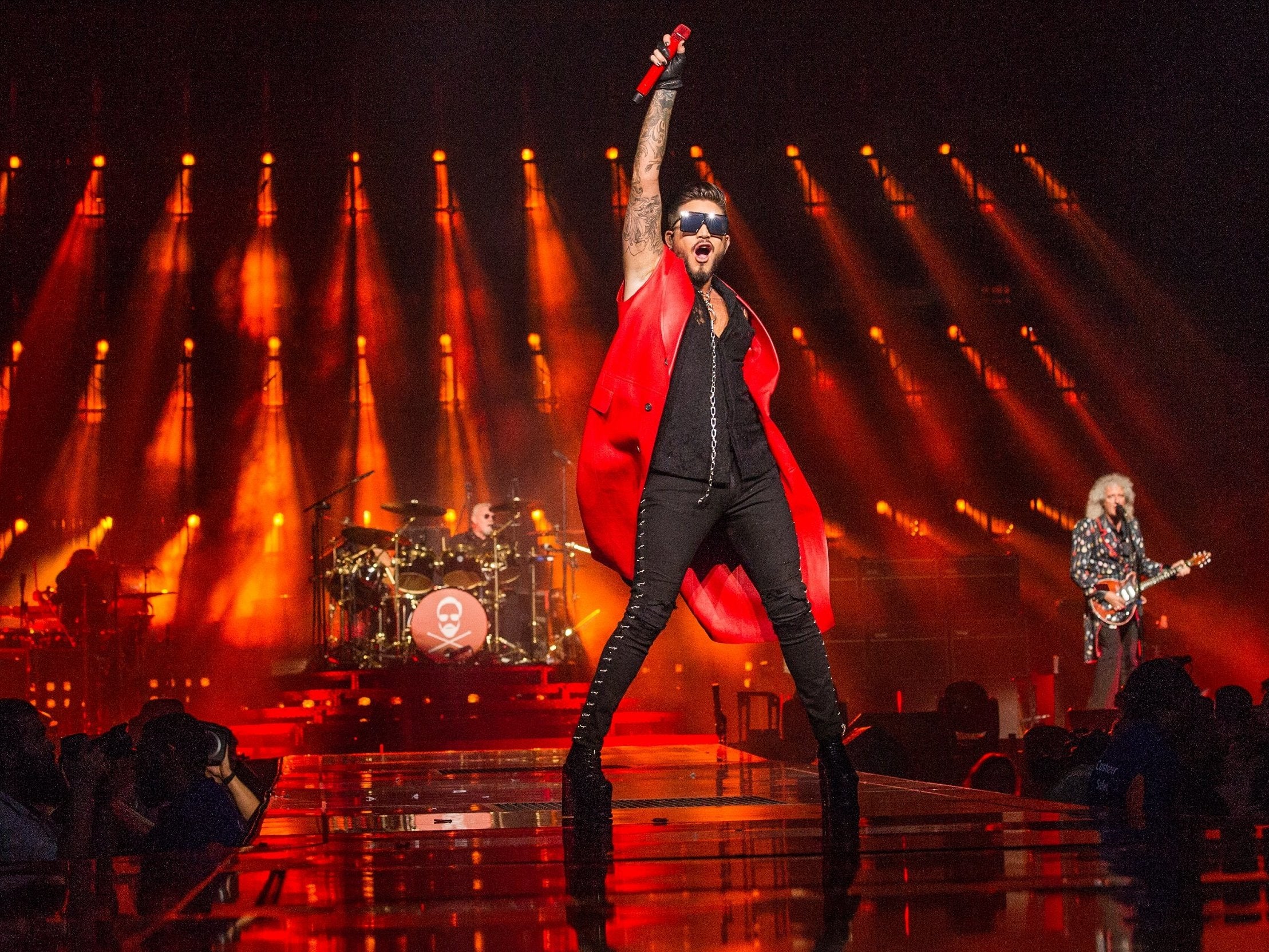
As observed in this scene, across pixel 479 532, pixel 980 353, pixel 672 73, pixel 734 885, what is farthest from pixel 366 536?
pixel 734 885

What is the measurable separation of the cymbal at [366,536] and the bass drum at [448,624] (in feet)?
2.24

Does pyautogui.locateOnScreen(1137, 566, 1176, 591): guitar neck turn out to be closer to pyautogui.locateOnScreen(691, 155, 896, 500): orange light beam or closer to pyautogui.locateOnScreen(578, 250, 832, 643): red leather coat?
pyautogui.locateOnScreen(578, 250, 832, 643): red leather coat

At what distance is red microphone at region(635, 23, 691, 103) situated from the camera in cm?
287

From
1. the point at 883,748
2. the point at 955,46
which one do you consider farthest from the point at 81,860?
the point at 955,46

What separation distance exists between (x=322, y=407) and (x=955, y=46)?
326 inches

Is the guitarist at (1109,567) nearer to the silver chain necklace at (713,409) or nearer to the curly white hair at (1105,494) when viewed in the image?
the curly white hair at (1105,494)

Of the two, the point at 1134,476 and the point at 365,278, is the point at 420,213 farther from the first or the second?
the point at 1134,476

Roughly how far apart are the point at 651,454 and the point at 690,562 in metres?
0.27

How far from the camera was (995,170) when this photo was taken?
14.5 meters

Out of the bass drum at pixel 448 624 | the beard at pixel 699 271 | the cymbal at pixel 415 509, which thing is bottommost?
the bass drum at pixel 448 624

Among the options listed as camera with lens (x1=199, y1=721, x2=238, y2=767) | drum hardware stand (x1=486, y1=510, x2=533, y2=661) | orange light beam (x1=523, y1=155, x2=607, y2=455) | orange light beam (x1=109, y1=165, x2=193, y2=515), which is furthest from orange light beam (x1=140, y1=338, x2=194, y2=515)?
camera with lens (x1=199, y1=721, x2=238, y2=767)

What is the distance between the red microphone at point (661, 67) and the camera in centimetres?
287

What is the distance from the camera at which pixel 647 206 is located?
9.71 feet

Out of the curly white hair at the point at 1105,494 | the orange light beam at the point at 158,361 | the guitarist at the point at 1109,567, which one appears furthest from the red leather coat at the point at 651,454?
Result: the orange light beam at the point at 158,361
